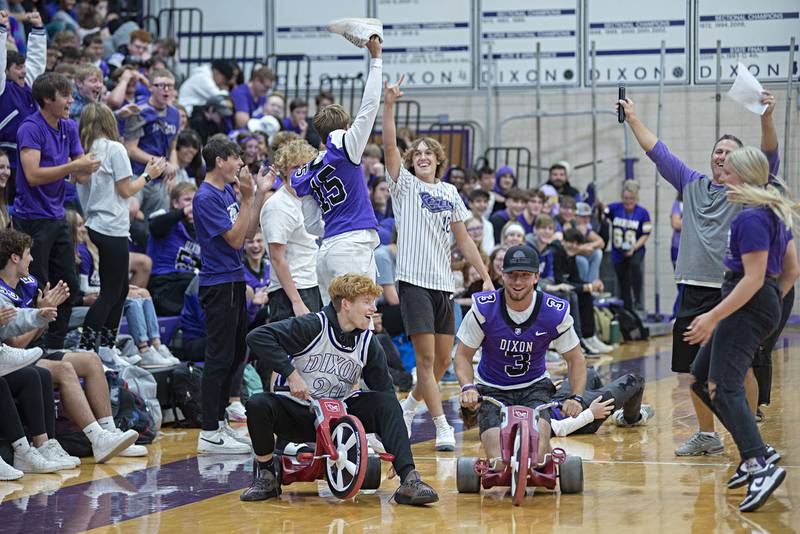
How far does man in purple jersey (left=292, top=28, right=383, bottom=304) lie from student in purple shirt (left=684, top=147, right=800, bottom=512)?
A: 217 cm

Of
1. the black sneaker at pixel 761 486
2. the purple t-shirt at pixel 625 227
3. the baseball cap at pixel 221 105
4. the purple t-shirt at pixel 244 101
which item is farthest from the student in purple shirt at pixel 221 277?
the purple t-shirt at pixel 625 227

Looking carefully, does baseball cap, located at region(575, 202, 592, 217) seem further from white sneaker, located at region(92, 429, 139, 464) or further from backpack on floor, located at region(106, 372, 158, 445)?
white sneaker, located at region(92, 429, 139, 464)

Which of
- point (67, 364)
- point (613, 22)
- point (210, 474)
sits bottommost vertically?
point (210, 474)

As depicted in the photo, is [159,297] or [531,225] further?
[531,225]

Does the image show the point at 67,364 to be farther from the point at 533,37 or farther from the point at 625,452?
the point at 533,37

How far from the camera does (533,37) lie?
16.8 m

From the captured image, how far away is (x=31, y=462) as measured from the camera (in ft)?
22.6

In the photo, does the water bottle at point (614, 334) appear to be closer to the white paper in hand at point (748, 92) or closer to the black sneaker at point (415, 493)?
the white paper in hand at point (748, 92)

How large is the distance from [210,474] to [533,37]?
1131 centimetres

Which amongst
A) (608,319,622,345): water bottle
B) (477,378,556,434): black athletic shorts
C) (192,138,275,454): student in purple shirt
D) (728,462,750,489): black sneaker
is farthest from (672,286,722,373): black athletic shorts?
(608,319,622,345): water bottle

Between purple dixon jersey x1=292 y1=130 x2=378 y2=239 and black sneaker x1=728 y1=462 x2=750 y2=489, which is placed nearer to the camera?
black sneaker x1=728 y1=462 x2=750 y2=489

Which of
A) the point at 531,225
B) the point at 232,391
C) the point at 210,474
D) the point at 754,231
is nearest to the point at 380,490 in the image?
the point at 210,474

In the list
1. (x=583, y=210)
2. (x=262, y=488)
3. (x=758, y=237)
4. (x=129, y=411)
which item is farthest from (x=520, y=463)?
(x=583, y=210)

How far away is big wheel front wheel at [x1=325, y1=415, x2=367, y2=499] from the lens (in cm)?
578
